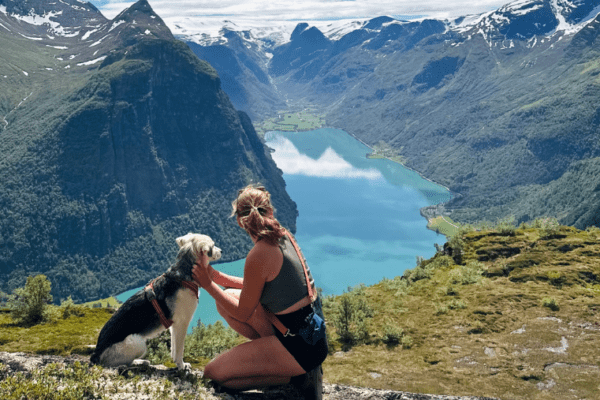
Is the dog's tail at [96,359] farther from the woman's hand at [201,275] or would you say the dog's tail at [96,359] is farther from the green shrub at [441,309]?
the green shrub at [441,309]

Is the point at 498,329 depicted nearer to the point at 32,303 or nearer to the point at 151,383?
the point at 151,383

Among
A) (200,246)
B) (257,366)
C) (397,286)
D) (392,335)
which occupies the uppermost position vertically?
(397,286)

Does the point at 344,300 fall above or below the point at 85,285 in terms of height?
below

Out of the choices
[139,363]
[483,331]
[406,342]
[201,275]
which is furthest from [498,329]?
[139,363]

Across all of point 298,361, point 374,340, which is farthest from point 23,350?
point 374,340

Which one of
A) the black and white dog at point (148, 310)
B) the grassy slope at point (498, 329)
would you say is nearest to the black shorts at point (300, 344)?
the black and white dog at point (148, 310)

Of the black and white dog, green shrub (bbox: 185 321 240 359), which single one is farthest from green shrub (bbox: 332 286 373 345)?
A: the black and white dog

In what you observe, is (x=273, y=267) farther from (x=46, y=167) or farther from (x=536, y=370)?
(x=46, y=167)
